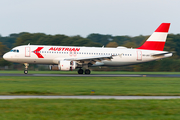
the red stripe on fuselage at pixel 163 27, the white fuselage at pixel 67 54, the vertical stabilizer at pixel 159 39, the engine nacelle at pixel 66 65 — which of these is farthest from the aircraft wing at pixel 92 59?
the red stripe on fuselage at pixel 163 27

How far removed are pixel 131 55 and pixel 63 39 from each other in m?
48.9

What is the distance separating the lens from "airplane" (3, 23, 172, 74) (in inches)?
1432

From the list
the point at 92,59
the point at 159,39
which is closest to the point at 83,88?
the point at 92,59

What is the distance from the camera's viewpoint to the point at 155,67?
5853cm

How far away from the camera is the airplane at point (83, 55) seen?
119 ft

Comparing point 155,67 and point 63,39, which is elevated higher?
point 63,39

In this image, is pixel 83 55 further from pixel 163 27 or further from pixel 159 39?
pixel 163 27
